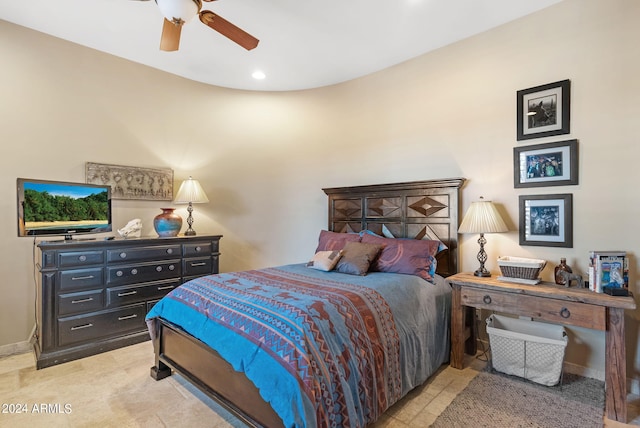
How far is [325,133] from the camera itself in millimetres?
4238

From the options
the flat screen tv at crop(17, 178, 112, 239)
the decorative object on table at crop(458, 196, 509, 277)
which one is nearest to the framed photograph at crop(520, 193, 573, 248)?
the decorative object on table at crop(458, 196, 509, 277)

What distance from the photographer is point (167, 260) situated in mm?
3383

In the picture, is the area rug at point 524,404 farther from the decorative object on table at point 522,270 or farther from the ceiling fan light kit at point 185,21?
the ceiling fan light kit at point 185,21

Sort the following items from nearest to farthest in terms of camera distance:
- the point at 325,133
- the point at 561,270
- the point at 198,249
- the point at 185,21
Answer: the point at 185,21 < the point at 561,270 < the point at 198,249 < the point at 325,133

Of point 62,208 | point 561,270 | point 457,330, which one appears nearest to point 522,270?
point 561,270

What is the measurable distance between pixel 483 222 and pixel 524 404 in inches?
52.2

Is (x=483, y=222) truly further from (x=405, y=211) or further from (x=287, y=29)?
(x=287, y=29)

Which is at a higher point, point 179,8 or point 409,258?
point 179,8

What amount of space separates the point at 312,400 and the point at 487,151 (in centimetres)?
266

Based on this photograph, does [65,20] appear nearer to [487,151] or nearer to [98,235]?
[98,235]

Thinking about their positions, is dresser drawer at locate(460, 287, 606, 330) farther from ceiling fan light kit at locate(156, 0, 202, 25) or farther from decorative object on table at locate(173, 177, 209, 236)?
decorative object on table at locate(173, 177, 209, 236)

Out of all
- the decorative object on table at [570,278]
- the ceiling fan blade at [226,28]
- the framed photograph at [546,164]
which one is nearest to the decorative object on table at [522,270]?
the decorative object on table at [570,278]

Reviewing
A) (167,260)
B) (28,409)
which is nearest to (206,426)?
(28,409)

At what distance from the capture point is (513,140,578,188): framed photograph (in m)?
2.51
